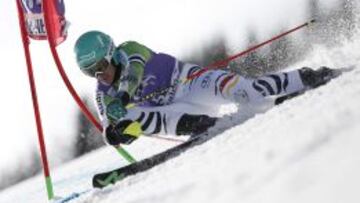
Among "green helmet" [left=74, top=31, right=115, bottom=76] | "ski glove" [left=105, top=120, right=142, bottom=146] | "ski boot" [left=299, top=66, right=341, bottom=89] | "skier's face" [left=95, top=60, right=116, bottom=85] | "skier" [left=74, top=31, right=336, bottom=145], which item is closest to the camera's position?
"ski boot" [left=299, top=66, right=341, bottom=89]

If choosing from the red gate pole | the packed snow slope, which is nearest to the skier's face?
the red gate pole

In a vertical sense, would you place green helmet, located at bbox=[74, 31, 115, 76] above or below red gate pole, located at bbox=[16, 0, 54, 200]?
above

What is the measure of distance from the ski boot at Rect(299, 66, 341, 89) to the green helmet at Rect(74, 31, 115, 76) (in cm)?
177

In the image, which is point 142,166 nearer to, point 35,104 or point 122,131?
point 122,131

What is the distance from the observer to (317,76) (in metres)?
6.12

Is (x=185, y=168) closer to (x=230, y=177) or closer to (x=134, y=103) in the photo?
(x=230, y=177)

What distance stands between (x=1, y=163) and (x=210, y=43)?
13.9 meters

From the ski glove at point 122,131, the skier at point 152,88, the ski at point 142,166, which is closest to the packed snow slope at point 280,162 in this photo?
the ski at point 142,166

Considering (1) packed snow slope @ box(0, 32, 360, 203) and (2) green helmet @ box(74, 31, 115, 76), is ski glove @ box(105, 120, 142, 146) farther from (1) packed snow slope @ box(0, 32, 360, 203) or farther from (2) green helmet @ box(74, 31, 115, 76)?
(1) packed snow slope @ box(0, 32, 360, 203)

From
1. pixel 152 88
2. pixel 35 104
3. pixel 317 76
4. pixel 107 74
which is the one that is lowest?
pixel 35 104

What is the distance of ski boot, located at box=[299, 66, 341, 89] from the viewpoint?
19.4 feet

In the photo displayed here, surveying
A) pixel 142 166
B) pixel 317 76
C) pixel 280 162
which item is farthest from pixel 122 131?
pixel 280 162

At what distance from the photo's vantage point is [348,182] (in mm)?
2430

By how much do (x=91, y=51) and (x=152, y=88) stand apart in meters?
0.69
